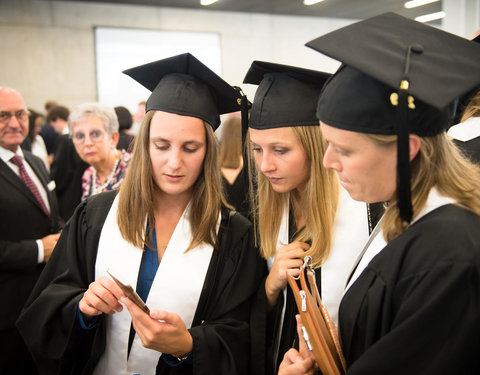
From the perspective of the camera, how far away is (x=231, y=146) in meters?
3.94

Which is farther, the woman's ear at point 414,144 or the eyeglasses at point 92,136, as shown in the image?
the eyeglasses at point 92,136

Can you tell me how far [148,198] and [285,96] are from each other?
755mm

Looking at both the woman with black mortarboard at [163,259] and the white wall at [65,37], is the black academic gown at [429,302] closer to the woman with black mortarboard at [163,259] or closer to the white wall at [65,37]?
the woman with black mortarboard at [163,259]

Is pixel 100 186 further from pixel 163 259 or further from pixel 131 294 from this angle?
pixel 131 294

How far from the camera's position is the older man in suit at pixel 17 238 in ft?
8.98

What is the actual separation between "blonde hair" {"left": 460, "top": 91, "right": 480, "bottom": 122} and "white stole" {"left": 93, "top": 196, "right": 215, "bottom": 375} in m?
1.40

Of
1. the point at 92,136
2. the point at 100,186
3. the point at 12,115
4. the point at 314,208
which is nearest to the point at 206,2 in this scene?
the point at 92,136

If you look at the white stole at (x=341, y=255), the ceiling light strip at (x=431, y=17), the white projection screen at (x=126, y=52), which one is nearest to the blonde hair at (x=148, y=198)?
the white stole at (x=341, y=255)

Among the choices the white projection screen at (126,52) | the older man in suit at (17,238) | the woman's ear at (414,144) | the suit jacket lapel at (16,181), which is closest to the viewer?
the woman's ear at (414,144)

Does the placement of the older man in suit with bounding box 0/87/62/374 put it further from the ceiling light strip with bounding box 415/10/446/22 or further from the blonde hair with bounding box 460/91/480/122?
the ceiling light strip with bounding box 415/10/446/22

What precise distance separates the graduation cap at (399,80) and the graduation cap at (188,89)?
0.71 meters

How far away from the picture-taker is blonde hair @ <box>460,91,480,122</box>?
2080mm

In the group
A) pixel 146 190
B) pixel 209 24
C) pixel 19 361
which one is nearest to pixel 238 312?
pixel 146 190

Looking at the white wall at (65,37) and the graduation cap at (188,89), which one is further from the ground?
the white wall at (65,37)
